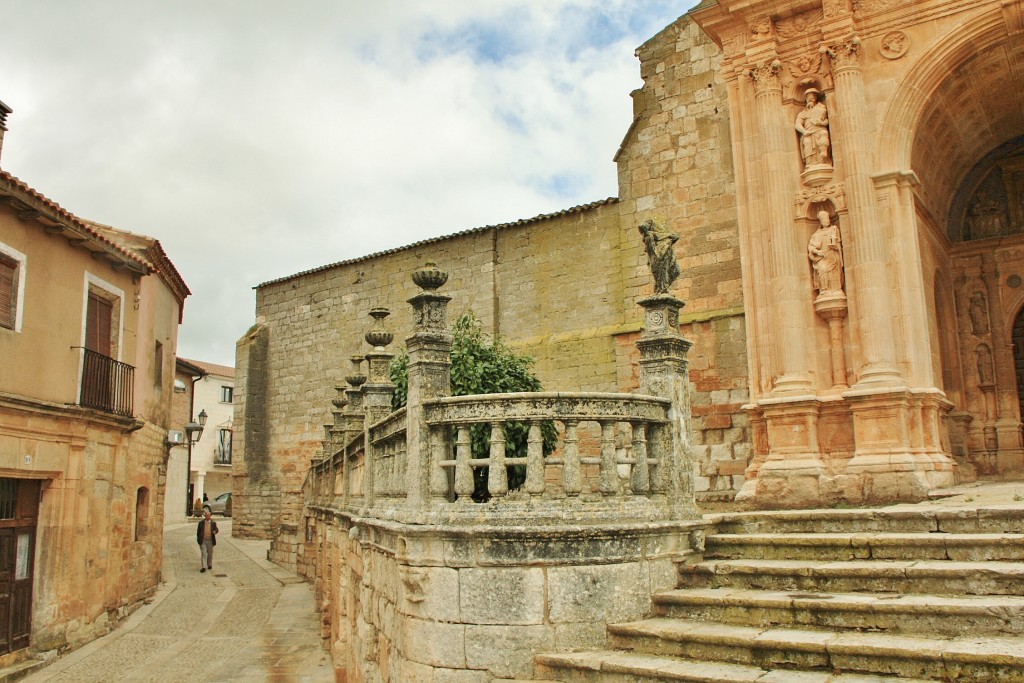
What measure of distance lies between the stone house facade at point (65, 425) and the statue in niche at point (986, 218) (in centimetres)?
1350

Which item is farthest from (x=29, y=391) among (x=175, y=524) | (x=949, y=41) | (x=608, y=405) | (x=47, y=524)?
(x=175, y=524)

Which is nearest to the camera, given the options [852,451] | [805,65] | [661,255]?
[661,255]

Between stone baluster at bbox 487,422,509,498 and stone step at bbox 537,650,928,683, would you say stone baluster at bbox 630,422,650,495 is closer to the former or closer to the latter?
stone baluster at bbox 487,422,509,498

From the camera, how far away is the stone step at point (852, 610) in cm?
510

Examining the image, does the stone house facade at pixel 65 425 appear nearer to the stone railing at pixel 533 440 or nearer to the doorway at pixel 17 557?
the doorway at pixel 17 557

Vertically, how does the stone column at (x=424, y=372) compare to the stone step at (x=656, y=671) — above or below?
above

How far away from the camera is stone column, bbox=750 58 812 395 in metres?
10.1

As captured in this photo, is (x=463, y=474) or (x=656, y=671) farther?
(x=463, y=474)

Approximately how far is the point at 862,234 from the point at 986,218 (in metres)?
3.33

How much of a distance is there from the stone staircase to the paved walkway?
21.8 feet

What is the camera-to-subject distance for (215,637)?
14195 millimetres

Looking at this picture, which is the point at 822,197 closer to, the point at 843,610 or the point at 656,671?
the point at 843,610

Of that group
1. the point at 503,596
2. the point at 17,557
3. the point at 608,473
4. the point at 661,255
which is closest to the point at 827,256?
the point at 661,255

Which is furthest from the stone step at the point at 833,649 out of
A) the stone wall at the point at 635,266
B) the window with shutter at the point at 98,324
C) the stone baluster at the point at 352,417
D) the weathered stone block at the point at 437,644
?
the window with shutter at the point at 98,324
